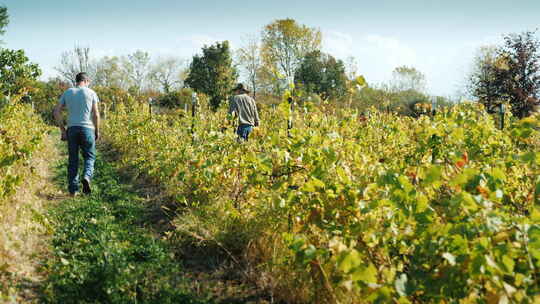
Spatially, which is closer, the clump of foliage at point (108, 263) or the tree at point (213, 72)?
the clump of foliage at point (108, 263)

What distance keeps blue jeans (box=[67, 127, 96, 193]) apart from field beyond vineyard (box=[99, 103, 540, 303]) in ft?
4.67

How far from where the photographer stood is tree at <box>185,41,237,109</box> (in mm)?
24578

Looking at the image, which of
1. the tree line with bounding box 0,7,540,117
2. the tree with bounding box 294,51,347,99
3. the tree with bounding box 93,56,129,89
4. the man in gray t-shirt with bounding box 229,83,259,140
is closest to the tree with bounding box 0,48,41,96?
the tree line with bounding box 0,7,540,117

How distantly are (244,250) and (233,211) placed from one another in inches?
13.0

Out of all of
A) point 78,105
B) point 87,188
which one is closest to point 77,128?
point 78,105

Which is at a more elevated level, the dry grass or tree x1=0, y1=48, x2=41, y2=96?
tree x1=0, y1=48, x2=41, y2=96

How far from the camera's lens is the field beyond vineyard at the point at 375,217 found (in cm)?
156

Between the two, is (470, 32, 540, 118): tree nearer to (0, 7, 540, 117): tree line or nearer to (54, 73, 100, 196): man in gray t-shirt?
(0, 7, 540, 117): tree line

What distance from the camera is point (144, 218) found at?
14.6 feet

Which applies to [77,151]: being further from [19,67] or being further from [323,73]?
[323,73]

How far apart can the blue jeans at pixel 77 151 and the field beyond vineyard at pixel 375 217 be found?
4.67ft

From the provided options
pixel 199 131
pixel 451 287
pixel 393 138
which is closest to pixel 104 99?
pixel 199 131

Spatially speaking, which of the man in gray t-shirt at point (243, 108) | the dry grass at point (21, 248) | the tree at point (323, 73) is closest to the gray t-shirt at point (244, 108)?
the man in gray t-shirt at point (243, 108)

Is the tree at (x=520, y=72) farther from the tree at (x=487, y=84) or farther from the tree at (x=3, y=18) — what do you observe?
the tree at (x=3, y=18)
